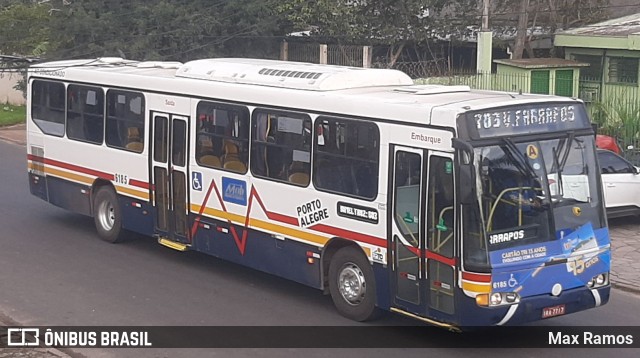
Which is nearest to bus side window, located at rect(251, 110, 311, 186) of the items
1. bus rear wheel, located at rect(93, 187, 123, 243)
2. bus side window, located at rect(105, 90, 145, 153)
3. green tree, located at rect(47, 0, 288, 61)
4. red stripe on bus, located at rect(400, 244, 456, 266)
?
red stripe on bus, located at rect(400, 244, 456, 266)

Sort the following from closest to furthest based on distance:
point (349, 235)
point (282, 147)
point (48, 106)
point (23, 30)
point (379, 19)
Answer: point (349, 235), point (282, 147), point (48, 106), point (379, 19), point (23, 30)

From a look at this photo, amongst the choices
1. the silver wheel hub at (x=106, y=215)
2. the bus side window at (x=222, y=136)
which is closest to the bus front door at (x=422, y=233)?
the bus side window at (x=222, y=136)

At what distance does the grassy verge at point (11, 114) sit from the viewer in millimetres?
33847

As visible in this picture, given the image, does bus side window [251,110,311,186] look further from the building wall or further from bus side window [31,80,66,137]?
the building wall

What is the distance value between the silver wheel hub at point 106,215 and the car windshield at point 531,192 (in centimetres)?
790

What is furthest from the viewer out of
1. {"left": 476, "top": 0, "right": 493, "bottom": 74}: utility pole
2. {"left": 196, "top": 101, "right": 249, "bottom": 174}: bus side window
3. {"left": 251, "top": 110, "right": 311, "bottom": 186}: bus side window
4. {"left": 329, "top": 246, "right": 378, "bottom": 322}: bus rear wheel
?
{"left": 476, "top": 0, "right": 493, "bottom": 74}: utility pole

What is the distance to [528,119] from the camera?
1037 centimetres

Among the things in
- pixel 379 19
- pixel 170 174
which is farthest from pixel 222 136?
pixel 379 19

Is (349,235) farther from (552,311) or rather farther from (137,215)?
(137,215)

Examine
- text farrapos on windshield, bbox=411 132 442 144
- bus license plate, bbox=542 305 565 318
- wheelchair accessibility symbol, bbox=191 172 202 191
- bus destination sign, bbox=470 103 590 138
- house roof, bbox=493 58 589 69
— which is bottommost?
bus license plate, bbox=542 305 565 318

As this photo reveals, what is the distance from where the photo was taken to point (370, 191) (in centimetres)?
1111

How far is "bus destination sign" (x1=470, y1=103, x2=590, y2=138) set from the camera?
1009 centimetres

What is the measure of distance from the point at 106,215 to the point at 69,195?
1119 millimetres

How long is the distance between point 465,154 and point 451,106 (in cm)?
63
